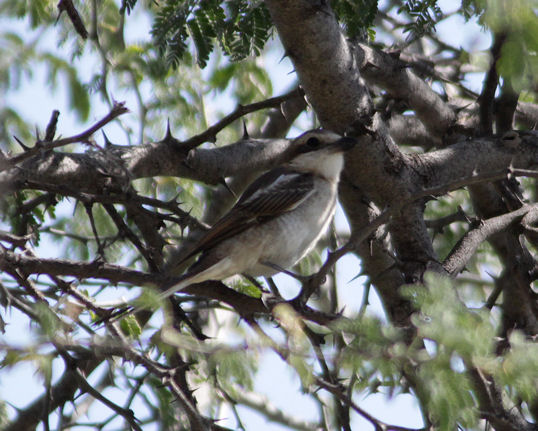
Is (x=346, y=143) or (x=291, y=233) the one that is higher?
(x=346, y=143)

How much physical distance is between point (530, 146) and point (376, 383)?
2.72 metres

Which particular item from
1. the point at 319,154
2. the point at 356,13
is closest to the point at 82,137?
the point at 356,13

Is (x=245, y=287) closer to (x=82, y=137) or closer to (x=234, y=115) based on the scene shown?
(x=234, y=115)

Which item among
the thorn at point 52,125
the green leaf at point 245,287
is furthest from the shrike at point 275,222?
the thorn at point 52,125

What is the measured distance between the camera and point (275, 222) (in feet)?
15.3

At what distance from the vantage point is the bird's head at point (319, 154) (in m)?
4.83

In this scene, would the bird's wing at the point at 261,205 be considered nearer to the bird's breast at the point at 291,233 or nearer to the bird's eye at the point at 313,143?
the bird's breast at the point at 291,233

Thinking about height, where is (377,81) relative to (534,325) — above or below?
above

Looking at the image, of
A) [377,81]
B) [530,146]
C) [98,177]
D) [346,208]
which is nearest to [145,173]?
[98,177]

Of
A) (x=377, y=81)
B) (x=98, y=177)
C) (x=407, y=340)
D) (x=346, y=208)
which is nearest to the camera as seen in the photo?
(x=407, y=340)

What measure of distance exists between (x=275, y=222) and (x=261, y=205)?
5.7 inches

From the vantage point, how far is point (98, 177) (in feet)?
14.1

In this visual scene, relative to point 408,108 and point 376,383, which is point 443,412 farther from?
point 408,108

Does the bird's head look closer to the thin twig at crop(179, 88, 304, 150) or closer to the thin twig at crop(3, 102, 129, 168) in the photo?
the thin twig at crop(179, 88, 304, 150)
